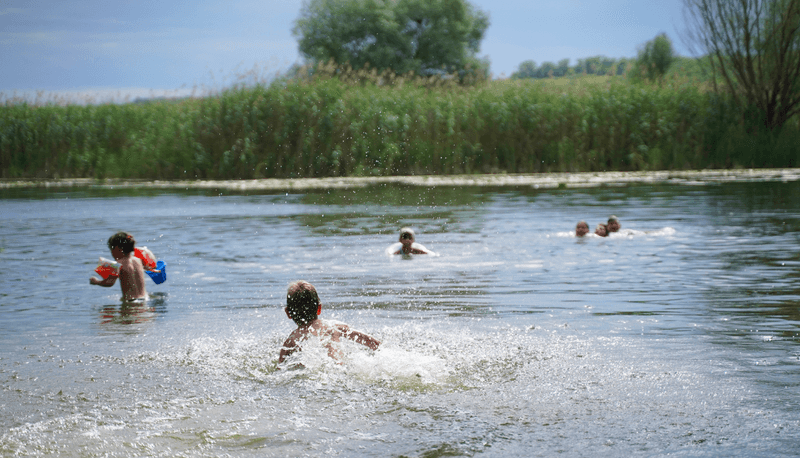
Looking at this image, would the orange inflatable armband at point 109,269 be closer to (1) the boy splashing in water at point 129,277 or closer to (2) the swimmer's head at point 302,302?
(1) the boy splashing in water at point 129,277

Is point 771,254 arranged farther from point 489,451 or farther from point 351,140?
point 351,140

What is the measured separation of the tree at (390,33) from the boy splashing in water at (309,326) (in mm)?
56181

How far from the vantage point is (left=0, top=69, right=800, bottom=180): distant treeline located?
27.4 meters

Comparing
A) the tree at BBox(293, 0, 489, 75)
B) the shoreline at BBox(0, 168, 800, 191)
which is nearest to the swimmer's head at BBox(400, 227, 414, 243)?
the shoreline at BBox(0, 168, 800, 191)

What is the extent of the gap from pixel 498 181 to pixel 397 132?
3.56 m

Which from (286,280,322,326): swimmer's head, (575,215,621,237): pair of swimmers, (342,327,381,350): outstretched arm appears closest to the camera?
(286,280,322,326): swimmer's head

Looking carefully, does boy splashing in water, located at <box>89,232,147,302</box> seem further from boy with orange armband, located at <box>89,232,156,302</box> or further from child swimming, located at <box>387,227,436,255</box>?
child swimming, located at <box>387,227,436,255</box>

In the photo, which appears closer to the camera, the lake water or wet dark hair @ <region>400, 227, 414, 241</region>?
the lake water

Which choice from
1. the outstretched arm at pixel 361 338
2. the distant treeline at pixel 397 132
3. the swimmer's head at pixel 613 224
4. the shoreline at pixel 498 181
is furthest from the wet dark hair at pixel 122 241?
the distant treeline at pixel 397 132

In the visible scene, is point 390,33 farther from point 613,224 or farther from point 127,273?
point 127,273

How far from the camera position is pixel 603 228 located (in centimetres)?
1370

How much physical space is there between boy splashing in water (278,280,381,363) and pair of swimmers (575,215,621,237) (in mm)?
8130

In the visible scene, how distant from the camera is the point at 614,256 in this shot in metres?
12.0

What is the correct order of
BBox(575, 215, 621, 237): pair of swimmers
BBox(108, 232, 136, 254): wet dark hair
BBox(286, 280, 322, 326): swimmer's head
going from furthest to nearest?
BBox(575, 215, 621, 237): pair of swimmers → BBox(108, 232, 136, 254): wet dark hair → BBox(286, 280, 322, 326): swimmer's head
